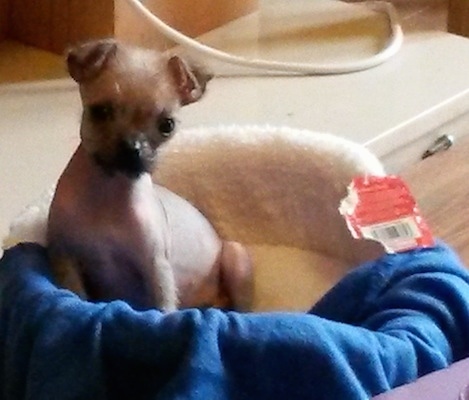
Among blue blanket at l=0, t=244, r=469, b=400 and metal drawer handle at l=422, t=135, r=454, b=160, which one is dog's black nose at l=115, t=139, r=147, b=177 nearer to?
blue blanket at l=0, t=244, r=469, b=400

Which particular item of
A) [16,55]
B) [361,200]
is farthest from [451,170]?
[16,55]

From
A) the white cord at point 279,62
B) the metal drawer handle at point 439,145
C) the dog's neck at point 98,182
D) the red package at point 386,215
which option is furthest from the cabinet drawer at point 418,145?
the dog's neck at point 98,182

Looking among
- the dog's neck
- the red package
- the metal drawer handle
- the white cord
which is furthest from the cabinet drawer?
the dog's neck

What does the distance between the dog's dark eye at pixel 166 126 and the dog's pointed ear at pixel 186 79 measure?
0.9 inches

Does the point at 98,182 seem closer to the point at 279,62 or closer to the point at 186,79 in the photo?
the point at 186,79

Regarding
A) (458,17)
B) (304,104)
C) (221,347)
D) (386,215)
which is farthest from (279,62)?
(221,347)

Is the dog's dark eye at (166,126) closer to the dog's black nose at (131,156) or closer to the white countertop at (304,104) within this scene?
the dog's black nose at (131,156)

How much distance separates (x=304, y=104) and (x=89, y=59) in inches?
18.0

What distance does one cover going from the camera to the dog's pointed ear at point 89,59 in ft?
2.49

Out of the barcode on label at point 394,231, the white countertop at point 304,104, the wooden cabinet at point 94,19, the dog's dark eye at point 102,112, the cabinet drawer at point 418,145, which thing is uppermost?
the dog's dark eye at point 102,112

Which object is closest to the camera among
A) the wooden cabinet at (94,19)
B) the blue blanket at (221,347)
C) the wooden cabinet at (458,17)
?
the blue blanket at (221,347)

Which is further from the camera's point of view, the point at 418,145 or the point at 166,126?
the point at 418,145

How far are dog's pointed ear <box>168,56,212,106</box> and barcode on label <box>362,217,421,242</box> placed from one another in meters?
0.16

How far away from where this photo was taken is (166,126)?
0.79m
